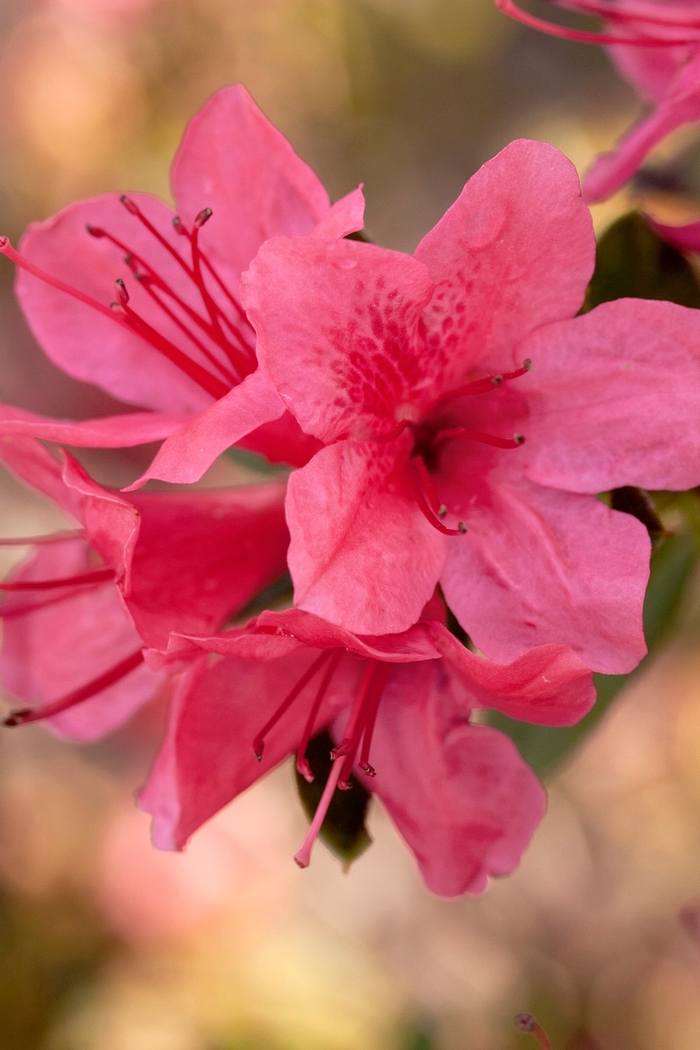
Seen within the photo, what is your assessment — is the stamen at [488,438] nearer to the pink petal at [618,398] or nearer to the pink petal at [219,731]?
the pink petal at [618,398]

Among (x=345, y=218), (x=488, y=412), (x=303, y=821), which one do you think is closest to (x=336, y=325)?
(x=345, y=218)

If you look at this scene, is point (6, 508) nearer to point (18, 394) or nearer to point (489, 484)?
point (18, 394)

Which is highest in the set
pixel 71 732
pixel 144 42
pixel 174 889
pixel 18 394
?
pixel 144 42

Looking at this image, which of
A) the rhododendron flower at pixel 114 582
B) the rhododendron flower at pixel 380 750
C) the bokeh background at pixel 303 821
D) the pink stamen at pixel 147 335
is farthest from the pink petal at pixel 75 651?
the bokeh background at pixel 303 821

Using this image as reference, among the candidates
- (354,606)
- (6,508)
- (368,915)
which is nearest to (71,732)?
(354,606)

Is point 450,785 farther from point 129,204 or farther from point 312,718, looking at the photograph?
point 129,204
